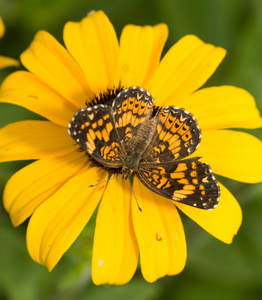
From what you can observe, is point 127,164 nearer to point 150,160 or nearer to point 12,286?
point 150,160

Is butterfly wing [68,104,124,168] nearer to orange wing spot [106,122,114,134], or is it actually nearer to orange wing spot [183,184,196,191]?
orange wing spot [106,122,114,134]

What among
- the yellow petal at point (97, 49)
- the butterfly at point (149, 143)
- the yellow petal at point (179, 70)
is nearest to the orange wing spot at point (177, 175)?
the butterfly at point (149, 143)

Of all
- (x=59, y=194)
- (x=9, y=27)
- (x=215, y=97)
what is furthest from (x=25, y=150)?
(x=9, y=27)

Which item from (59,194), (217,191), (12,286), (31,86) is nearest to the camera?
(217,191)

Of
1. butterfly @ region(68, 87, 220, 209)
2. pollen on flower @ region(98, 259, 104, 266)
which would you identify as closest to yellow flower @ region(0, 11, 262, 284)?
pollen on flower @ region(98, 259, 104, 266)

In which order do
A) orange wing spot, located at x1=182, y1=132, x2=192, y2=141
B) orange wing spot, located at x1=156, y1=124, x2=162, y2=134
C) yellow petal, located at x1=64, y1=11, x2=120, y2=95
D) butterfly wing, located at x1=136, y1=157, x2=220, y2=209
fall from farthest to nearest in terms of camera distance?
1. yellow petal, located at x1=64, y1=11, x2=120, y2=95
2. orange wing spot, located at x1=156, y1=124, x2=162, y2=134
3. orange wing spot, located at x1=182, y1=132, x2=192, y2=141
4. butterfly wing, located at x1=136, y1=157, x2=220, y2=209

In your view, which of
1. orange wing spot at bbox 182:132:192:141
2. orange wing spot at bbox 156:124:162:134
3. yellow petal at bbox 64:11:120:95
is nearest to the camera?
orange wing spot at bbox 182:132:192:141

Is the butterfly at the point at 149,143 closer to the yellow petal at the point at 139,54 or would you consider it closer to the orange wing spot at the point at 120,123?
the orange wing spot at the point at 120,123
